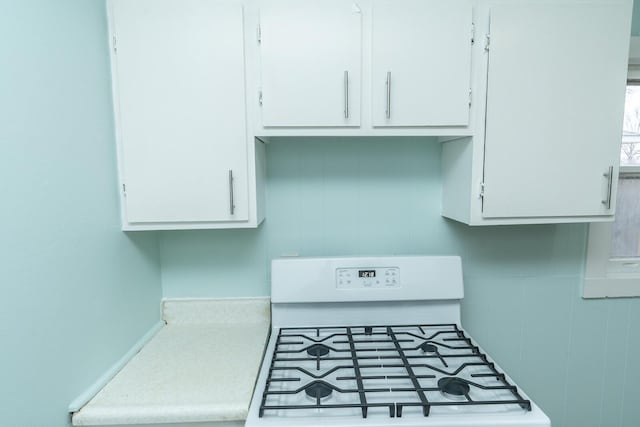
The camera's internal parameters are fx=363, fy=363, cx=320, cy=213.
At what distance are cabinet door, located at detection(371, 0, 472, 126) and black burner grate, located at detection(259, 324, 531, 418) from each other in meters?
0.78

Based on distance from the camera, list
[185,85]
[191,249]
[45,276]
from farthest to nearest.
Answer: [191,249] < [185,85] < [45,276]

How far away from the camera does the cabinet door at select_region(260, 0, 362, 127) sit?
1.19m

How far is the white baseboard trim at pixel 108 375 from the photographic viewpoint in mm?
965

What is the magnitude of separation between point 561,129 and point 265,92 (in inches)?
40.4

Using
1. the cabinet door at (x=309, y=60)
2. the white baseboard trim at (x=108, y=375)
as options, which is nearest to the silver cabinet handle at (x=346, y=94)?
the cabinet door at (x=309, y=60)

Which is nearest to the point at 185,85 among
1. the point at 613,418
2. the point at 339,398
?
the point at 339,398

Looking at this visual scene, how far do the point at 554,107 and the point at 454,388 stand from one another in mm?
985

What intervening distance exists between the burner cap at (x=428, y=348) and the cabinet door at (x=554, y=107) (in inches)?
19.9

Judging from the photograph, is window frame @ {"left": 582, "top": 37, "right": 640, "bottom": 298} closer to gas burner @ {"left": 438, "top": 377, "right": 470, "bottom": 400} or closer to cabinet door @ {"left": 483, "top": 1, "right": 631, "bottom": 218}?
cabinet door @ {"left": 483, "top": 1, "right": 631, "bottom": 218}

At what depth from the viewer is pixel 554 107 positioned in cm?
125

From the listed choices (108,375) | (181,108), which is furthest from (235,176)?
(108,375)

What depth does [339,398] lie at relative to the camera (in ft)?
3.26

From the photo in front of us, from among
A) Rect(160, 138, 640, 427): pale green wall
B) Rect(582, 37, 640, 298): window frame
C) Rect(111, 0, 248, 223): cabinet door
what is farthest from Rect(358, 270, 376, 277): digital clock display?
Rect(582, 37, 640, 298): window frame

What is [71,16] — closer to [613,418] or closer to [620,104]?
[620,104]
